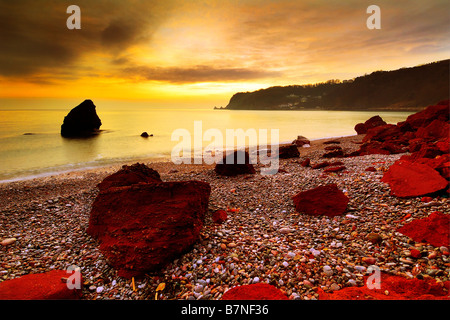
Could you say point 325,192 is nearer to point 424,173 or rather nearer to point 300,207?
point 300,207

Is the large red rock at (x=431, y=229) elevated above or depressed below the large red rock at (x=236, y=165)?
below

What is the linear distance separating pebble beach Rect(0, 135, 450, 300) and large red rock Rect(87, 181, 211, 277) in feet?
0.62

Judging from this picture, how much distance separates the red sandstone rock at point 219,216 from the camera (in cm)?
530

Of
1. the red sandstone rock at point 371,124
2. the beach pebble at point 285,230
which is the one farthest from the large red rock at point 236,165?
the red sandstone rock at point 371,124

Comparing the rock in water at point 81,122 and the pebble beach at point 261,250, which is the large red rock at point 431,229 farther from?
the rock in water at point 81,122

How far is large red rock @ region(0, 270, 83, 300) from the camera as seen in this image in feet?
10.5

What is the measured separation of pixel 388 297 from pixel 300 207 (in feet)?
9.76

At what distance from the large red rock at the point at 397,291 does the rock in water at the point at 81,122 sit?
1858 inches

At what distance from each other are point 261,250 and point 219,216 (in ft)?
5.32

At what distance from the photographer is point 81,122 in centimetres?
4222

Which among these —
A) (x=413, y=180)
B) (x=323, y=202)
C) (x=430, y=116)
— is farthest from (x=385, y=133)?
(x=323, y=202)

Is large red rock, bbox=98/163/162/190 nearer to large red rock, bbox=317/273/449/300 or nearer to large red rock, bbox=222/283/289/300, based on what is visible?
large red rock, bbox=222/283/289/300

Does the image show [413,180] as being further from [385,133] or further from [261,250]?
[385,133]

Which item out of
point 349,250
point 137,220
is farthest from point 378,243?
point 137,220
